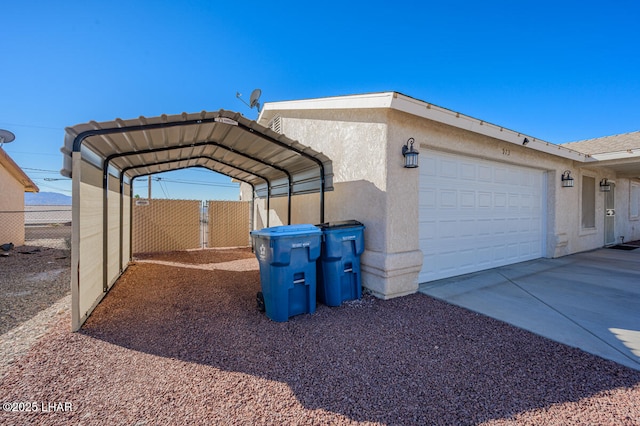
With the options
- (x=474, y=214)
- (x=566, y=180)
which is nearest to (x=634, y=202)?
(x=566, y=180)

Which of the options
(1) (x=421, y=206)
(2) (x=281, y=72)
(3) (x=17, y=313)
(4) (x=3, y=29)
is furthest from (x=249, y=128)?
(2) (x=281, y=72)

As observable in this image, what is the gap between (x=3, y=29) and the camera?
6.50 meters

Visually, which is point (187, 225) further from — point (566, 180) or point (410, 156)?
point (566, 180)

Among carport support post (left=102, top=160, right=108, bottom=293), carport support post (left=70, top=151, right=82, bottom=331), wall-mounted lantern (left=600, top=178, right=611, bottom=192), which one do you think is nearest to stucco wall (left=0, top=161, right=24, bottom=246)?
carport support post (left=102, top=160, right=108, bottom=293)

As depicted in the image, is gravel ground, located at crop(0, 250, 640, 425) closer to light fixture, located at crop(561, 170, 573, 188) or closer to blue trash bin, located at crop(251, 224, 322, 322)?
blue trash bin, located at crop(251, 224, 322, 322)

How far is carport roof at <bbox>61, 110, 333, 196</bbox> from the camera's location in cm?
387

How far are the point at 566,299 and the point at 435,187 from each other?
2.91m

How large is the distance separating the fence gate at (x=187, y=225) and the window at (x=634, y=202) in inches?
695

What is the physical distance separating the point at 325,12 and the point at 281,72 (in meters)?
4.09

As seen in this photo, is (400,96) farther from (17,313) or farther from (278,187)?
(17,313)

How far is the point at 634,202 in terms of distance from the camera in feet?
41.3

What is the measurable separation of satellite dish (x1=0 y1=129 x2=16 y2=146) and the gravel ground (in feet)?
37.3

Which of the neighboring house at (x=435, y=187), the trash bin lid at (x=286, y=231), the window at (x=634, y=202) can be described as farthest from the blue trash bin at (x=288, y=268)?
the window at (x=634, y=202)

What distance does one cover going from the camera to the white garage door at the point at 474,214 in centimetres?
553
